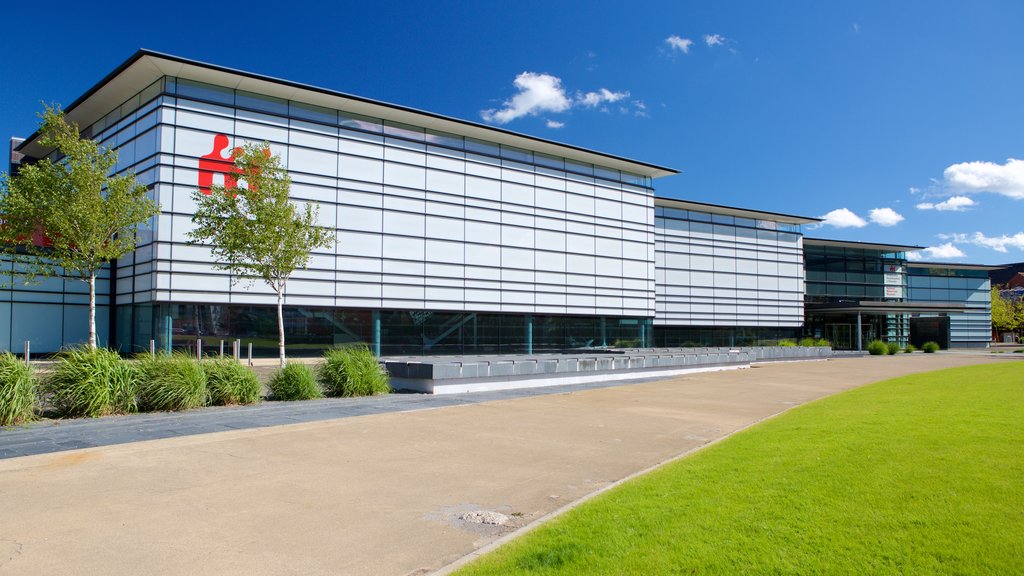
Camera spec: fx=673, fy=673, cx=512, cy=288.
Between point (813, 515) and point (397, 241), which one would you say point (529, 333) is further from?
point (813, 515)

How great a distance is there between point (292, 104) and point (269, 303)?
1044 cm

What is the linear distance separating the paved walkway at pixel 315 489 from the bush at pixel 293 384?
2.76 meters

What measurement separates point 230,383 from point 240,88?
23002 millimetres

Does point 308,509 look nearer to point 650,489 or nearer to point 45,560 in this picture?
point 45,560

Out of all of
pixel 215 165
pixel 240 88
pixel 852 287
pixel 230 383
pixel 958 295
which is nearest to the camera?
pixel 230 383

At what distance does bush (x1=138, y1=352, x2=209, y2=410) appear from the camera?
1381 centimetres

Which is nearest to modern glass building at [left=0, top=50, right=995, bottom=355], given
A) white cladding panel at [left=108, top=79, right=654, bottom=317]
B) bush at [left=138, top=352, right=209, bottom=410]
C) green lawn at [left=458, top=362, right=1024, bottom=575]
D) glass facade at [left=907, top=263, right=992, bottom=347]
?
white cladding panel at [left=108, top=79, right=654, bottom=317]

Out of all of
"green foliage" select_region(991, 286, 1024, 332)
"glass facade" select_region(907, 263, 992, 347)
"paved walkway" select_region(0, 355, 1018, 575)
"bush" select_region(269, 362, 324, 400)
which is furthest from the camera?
"green foliage" select_region(991, 286, 1024, 332)

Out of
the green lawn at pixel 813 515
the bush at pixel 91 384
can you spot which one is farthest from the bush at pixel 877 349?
the bush at pixel 91 384

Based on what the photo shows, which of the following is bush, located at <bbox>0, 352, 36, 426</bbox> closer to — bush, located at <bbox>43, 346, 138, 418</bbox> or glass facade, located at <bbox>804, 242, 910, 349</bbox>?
bush, located at <bbox>43, 346, 138, 418</bbox>

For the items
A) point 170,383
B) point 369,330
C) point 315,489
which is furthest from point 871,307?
point 315,489

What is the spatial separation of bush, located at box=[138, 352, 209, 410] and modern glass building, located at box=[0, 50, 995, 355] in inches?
625

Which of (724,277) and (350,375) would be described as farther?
(724,277)

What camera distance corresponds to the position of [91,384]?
12977 millimetres
